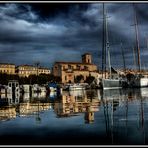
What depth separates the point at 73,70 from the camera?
6219cm

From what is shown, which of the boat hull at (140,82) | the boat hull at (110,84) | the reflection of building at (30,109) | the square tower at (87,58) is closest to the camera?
the reflection of building at (30,109)

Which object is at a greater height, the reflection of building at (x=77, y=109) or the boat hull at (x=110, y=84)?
the boat hull at (x=110, y=84)

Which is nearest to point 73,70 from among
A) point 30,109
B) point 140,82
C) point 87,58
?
point 87,58

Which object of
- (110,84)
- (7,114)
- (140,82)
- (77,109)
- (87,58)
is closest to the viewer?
(7,114)

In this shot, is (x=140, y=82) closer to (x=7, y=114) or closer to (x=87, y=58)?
(x=7, y=114)

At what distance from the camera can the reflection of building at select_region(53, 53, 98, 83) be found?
58.7m

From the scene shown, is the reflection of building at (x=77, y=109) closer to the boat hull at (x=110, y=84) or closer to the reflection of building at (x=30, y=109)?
the reflection of building at (x=30, y=109)

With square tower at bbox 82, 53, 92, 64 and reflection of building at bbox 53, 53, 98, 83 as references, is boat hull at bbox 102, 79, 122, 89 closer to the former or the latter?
square tower at bbox 82, 53, 92, 64

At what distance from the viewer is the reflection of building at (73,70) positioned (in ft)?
193

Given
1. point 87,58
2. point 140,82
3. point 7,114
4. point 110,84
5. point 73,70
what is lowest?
point 7,114

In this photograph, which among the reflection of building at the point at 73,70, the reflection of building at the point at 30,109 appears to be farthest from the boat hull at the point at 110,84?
the reflection of building at the point at 73,70

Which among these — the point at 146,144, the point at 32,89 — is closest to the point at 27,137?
the point at 146,144

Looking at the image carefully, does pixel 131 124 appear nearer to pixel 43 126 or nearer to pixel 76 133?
pixel 76 133

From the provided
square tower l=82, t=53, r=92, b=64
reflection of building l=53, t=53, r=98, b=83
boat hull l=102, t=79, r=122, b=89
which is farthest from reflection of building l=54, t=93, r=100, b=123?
reflection of building l=53, t=53, r=98, b=83
